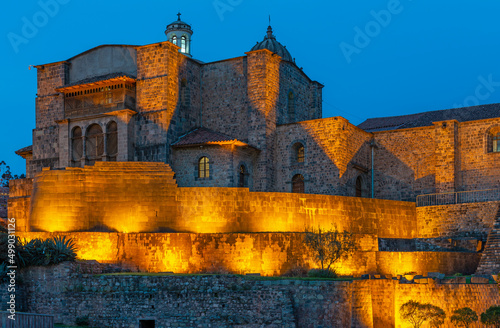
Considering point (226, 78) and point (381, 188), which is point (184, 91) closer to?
point (226, 78)

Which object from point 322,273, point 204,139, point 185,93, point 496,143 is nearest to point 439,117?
point 496,143

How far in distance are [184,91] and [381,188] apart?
38.5 ft

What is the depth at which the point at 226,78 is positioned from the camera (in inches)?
1571

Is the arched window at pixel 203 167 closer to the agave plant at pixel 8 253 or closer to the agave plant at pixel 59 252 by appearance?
the agave plant at pixel 59 252

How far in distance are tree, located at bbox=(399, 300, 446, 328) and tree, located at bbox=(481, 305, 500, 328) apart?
1511 mm

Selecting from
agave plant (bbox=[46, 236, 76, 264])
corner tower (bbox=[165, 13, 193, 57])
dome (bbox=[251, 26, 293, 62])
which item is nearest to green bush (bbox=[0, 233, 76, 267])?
agave plant (bbox=[46, 236, 76, 264])

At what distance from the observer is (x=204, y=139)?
37.6 meters

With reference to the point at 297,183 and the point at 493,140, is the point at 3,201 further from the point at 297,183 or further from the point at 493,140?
the point at 493,140

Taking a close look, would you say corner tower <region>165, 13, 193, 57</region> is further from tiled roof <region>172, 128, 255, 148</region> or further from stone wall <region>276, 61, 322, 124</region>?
tiled roof <region>172, 128, 255, 148</region>

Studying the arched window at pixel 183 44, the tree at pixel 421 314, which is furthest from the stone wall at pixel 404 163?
the arched window at pixel 183 44

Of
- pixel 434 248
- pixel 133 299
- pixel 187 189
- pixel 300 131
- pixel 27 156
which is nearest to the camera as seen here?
pixel 133 299

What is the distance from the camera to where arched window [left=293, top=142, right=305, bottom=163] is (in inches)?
1518

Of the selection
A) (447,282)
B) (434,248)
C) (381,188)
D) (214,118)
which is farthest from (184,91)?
(447,282)

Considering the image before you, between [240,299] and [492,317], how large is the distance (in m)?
7.75
